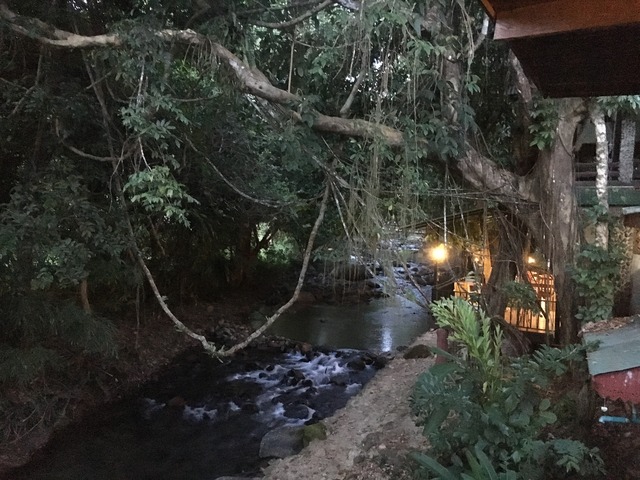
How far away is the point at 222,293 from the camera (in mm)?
13266

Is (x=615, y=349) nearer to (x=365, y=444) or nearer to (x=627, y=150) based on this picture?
(x=365, y=444)

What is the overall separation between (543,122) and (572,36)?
4.18m

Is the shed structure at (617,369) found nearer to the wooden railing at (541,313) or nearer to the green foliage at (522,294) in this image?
the green foliage at (522,294)

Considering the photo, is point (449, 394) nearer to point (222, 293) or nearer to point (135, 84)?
point (135, 84)

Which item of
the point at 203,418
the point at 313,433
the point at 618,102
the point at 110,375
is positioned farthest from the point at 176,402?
the point at 618,102

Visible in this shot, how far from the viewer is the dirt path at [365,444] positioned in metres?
5.14

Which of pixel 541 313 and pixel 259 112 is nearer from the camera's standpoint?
pixel 259 112

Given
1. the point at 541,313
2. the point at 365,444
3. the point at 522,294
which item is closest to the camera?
the point at 365,444

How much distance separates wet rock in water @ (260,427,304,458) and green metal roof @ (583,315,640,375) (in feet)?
12.2

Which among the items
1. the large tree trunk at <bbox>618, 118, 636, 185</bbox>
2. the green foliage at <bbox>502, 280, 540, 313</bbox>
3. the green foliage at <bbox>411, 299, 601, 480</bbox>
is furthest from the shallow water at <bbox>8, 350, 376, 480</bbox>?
Answer: the large tree trunk at <bbox>618, 118, 636, 185</bbox>

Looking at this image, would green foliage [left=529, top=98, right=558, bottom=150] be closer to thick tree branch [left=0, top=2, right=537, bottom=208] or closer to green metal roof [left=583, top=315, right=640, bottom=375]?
thick tree branch [left=0, top=2, right=537, bottom=208]

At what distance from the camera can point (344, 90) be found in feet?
21.4

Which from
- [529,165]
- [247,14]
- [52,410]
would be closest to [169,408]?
[52,410]

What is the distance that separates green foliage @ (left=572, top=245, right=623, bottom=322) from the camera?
549 cm
